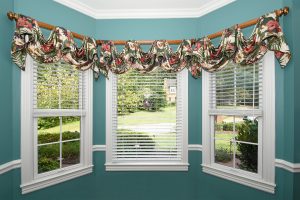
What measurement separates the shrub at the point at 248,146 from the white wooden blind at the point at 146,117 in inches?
31.0

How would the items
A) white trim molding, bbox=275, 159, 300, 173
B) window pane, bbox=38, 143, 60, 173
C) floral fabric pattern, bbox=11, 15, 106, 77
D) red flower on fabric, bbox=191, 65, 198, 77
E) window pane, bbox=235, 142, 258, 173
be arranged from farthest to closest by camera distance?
window pane, bbox=38, 143, 60, 173 → red flower on fabric, bbox=191, 65, 198, 77 → window pane, bbox=235, 142, 258, 173 → floral fabric pattern, bbox=11, 15, 106, 77 → white trim molding, bbox=275, 159, 300, 173

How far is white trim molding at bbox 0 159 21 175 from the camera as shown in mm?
1772

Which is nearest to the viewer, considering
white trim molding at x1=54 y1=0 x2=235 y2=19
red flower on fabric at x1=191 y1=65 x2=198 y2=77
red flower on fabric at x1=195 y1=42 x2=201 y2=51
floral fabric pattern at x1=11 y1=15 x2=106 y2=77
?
floral fabric pattern at x1=11 y1=15 x2=106 y2=77

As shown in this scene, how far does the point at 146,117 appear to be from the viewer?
8.80 feet

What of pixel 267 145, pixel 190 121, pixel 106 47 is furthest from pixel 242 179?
pixel 106 47

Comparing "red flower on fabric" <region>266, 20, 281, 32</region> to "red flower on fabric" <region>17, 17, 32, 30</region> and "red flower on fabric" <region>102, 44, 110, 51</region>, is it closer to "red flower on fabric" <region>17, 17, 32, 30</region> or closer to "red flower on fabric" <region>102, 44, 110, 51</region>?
"red flower on fabric" <region>102, 44, 110, 51</region>

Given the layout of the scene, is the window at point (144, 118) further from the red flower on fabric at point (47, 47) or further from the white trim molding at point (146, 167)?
the red flower on fabric at point (47, 47)

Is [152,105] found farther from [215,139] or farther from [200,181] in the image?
[200,181]

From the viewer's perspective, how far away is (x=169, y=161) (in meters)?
2.64

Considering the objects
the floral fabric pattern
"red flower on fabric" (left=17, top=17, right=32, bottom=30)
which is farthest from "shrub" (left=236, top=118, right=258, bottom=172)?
"red flower on fabric" (left=17, top=17, right=32, bottom=30)

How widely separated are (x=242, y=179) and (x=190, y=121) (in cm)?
90

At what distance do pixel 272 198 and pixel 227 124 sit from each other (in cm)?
88

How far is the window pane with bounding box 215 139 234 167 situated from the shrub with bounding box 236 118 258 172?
0.35 ft

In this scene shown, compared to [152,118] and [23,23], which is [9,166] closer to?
[23,23]
